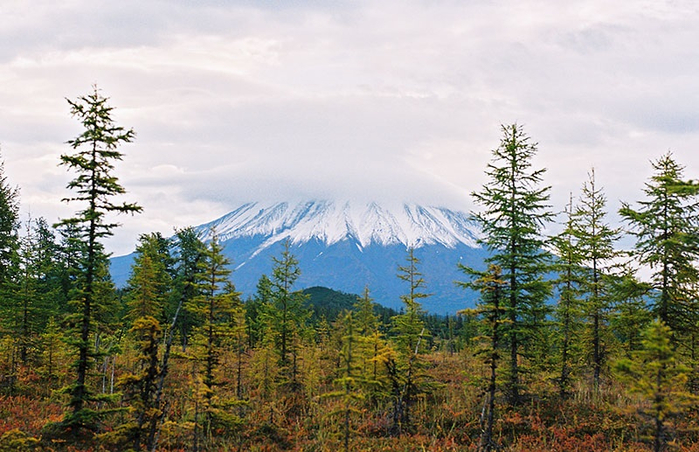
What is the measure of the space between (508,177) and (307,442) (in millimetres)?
12056

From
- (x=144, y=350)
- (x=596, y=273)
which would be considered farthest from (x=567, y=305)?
(x=144, y=350)

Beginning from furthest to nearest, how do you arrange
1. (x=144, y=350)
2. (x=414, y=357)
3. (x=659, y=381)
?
(x=414, y=357) < (x=144, y=350) < (x=659, y=381)

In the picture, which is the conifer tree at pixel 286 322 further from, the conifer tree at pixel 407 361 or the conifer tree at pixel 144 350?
the conifer tree at pixel 407 361

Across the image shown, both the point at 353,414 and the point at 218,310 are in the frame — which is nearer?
the point at 218,310

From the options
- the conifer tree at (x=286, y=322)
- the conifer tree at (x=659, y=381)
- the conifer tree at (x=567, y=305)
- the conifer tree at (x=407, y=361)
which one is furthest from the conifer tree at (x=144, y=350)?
the conifer tree at (x=567, y=305)

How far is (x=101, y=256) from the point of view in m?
12.6

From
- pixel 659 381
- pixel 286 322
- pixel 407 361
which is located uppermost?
pixel 659 381

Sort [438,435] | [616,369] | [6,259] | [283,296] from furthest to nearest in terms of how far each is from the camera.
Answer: [6,259] → [283,296] → [438,435] → [616,369]

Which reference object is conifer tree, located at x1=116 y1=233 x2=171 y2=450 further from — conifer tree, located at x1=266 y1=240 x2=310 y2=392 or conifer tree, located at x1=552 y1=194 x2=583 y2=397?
conifer tree, located at x1=552 y1=194 x2=583 y2=397

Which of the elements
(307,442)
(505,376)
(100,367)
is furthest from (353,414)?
(100,367)

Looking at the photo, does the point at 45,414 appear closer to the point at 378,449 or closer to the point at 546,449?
the point at 378,449

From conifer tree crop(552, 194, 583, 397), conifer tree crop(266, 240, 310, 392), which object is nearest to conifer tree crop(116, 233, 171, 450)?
conifer tree crop(266, 240, 310, 392)

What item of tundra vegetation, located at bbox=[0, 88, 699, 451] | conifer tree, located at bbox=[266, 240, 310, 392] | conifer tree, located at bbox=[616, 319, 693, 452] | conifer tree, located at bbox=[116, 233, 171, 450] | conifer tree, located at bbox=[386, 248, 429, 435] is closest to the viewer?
conifer tree, located at bbox=[616, 319, 693, 452]

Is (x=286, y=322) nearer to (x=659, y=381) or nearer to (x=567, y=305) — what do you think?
(x=567, y=305)
